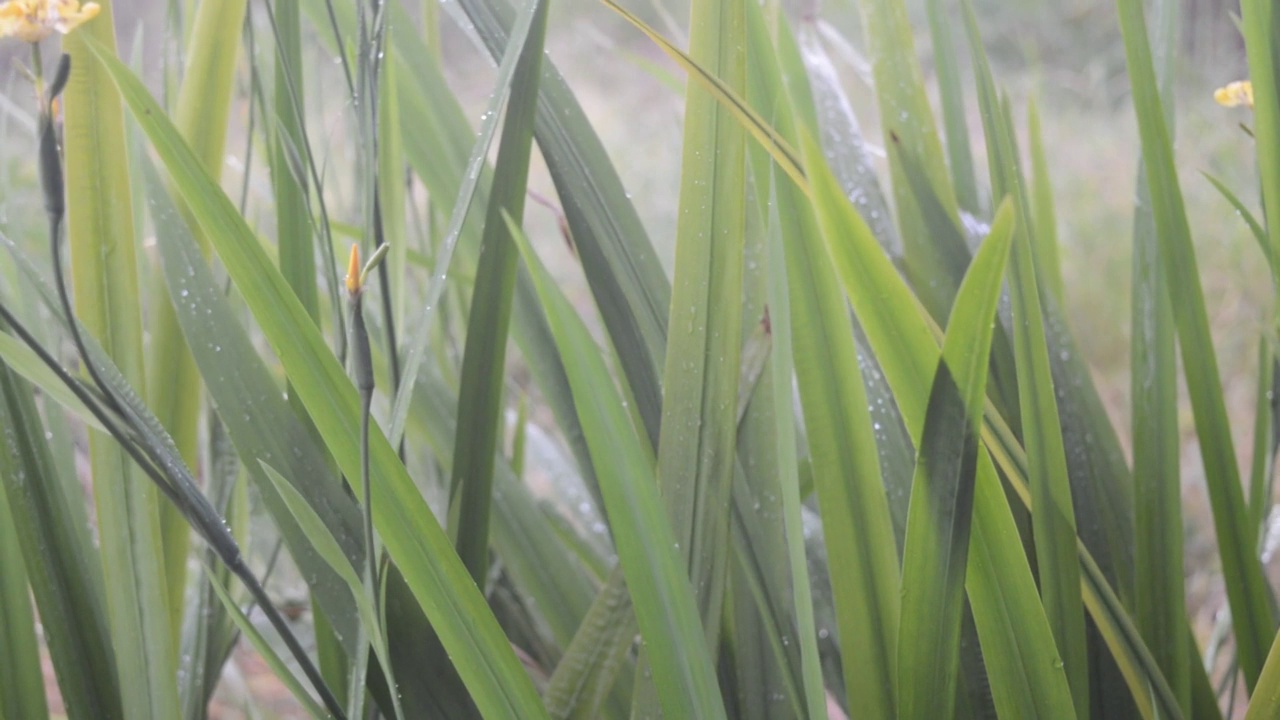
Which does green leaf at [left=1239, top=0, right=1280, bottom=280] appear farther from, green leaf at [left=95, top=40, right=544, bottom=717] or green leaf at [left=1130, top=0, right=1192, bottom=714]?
green leaf at [left=95, top=40, right=544, bottom=717]

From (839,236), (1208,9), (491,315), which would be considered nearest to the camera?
(839,236)

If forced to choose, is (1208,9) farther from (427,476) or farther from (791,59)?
(427,476)

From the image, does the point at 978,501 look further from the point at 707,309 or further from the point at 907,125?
the point at 907,125

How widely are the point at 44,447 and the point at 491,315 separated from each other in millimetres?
168

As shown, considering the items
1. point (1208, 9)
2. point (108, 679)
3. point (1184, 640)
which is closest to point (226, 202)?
point (108, 679)

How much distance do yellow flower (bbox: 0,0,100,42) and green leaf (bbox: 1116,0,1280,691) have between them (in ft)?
1.14

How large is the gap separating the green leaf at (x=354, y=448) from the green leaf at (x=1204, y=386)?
30 centimetres

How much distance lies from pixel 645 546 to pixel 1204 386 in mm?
259

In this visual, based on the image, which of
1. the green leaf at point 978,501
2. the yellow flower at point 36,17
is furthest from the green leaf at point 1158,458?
the yellow flower at point 36,17

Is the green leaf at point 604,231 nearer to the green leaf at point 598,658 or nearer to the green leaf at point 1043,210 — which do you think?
the green leaf at point 598,658

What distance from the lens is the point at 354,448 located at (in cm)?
24

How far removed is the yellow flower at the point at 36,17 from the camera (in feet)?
0.67

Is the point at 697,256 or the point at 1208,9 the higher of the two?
the point at 1208,9

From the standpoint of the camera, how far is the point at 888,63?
16.1 inches
